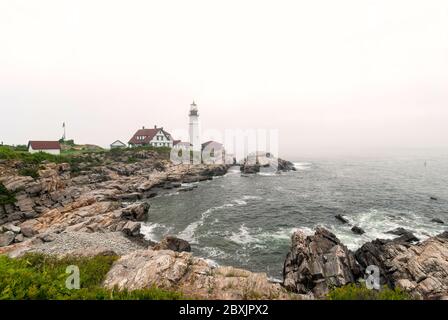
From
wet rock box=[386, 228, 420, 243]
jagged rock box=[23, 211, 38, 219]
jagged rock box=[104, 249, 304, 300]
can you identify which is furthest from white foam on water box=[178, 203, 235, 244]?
wet rock box=[386, 228, 420, 243]

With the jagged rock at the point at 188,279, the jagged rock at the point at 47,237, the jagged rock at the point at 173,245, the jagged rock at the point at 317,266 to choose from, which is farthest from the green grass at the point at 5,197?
the jagged rock at the point at 317,266

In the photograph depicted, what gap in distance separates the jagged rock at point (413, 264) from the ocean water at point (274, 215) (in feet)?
12.4

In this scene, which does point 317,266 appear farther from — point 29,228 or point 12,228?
point 12,228

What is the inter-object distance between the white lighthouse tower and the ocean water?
152ft

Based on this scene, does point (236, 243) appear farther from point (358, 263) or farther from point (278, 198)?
point (278, 198)

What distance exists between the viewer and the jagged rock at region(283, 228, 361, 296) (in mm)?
16198

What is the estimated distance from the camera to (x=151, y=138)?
97688 millimetres

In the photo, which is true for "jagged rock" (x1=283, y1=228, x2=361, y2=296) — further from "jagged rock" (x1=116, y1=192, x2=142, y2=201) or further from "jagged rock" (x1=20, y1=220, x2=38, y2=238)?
"jagged rock" (x1=116, y1=192, x2=142, y2=201)

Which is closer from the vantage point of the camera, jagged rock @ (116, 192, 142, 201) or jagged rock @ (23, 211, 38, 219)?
jagged rock @ (23, 211, 38, 219)

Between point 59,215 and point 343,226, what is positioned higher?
point 59,215

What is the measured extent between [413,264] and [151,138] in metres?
95.2

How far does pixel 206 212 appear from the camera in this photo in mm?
36312
